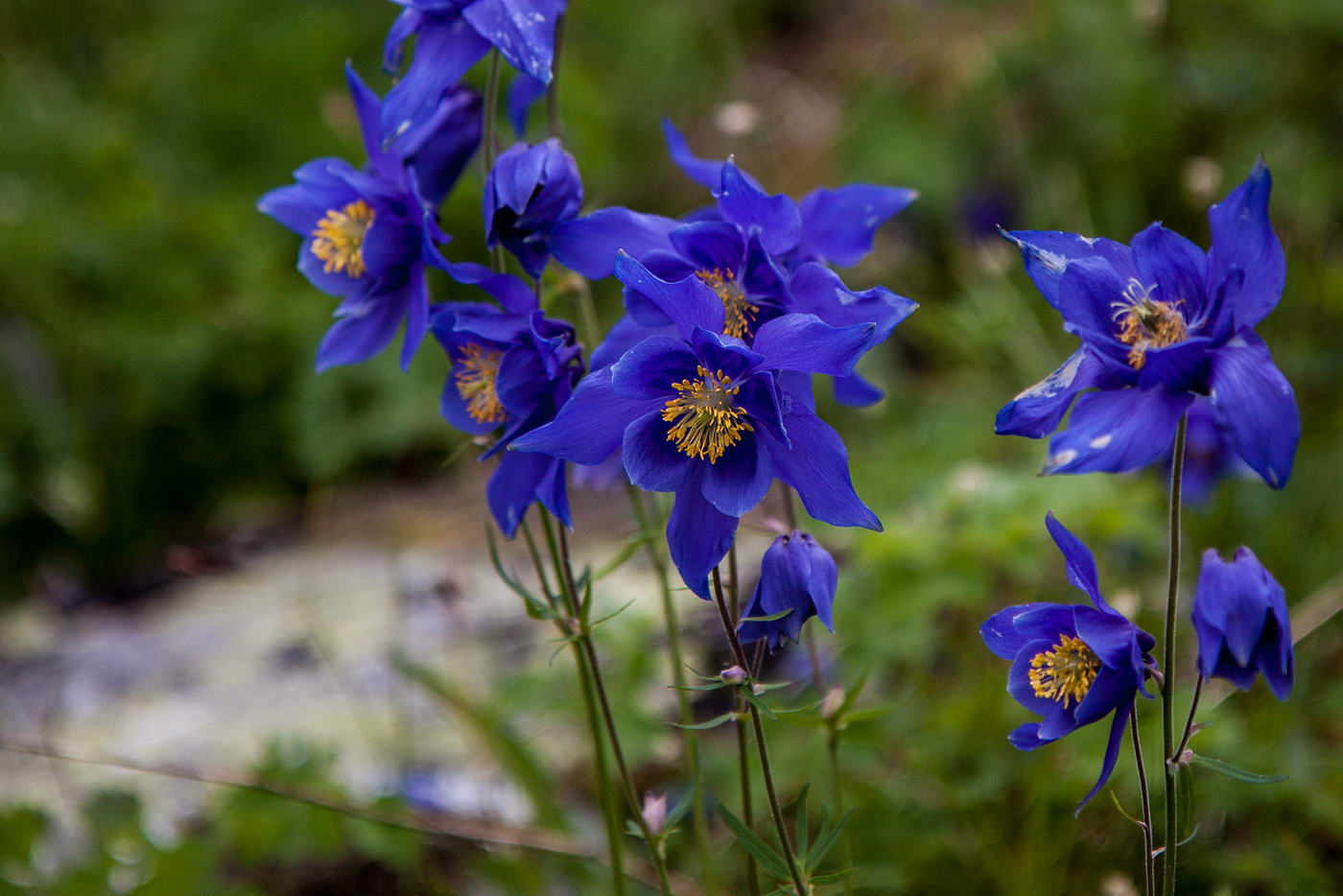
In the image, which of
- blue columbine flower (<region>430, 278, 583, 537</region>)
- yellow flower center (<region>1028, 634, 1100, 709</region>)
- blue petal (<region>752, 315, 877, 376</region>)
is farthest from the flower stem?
yellow flower center (<region>1028, 634, 1100, 709</region>)

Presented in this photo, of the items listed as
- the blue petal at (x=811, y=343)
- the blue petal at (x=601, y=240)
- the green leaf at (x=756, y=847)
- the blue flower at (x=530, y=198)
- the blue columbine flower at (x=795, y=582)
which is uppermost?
the blue flower at (x=530, y=198)

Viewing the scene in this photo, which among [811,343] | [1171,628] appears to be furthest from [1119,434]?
[811,343]

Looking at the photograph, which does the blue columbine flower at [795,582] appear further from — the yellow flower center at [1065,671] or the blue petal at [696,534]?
the yellow flower center at [1065,671]

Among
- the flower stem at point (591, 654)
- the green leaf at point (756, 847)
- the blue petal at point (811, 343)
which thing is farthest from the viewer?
the flower stem at point (591, 654)

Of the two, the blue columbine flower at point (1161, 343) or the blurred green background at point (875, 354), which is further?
the blurred green background at point (875, 354)

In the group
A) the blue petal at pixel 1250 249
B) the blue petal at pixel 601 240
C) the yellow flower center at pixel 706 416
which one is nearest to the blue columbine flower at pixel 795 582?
the yellow flower center at pixel 706 416

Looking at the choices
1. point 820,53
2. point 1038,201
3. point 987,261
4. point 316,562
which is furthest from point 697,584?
point 820,53

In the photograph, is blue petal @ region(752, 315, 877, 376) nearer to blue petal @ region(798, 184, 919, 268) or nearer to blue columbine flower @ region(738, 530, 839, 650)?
blue columbine flower @ region(738, 530, 839, 650)
